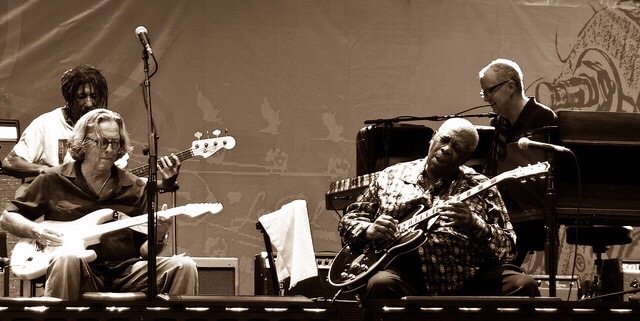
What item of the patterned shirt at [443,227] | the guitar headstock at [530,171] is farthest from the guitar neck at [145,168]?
the guitar headstock at [530,171]

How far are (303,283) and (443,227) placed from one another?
1.41 m

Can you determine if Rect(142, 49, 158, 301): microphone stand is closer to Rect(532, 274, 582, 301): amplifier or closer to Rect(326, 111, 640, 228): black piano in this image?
Rect(326, 111, 640, 228): black piano

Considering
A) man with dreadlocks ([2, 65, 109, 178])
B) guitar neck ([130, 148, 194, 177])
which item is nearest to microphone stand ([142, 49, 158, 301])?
man with dreadlocks ([2, 65, 109, 178])

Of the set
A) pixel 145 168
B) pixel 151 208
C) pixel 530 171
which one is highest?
pixel 145 168

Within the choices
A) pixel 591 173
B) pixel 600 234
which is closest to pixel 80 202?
pixel 591 173

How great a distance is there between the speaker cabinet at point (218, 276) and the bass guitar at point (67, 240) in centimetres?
146

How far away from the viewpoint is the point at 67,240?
4.70m

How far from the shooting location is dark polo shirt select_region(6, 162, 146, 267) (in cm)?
475

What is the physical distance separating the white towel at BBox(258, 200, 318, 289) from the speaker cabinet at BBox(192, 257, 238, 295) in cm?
111

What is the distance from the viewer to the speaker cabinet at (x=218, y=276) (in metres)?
6.20

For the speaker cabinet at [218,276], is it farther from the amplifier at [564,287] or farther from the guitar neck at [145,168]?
the amplifier at [564,287]

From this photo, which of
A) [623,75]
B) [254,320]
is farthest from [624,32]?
[254,320]

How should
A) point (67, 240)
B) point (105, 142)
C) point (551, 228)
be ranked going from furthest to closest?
point (105, 142) < point (67, 240) < point (551, 228)

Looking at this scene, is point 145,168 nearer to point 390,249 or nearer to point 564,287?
point 390,249
